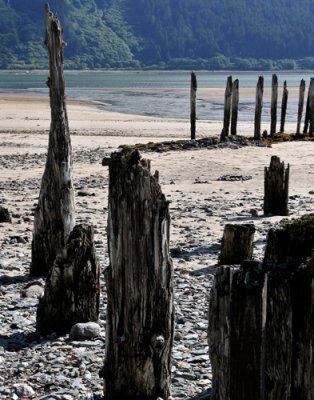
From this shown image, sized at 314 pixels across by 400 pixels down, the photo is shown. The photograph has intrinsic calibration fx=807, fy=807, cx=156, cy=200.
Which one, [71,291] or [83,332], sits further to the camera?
[71,291]

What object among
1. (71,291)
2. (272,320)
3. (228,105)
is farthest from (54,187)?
(228,105)

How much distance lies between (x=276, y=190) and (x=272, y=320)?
30.1 feet

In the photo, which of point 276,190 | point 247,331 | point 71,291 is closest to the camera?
point 247,331

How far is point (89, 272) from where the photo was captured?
736 centimetres

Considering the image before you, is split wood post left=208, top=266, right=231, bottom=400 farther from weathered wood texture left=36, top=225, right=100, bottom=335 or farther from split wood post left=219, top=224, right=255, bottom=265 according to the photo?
split wood post left=219, top=224, right=255, bottom=265

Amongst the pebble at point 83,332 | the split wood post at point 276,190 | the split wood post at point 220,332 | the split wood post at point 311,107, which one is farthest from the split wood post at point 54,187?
the split wood post at point 311,107

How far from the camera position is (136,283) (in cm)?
540

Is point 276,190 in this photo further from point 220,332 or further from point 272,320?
point 272,320

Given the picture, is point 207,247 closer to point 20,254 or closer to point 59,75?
point 20,254

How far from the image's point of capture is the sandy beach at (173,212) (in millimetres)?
6430

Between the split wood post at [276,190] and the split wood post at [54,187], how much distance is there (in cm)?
477

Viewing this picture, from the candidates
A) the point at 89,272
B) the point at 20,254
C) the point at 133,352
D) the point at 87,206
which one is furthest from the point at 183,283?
the point at 87,206

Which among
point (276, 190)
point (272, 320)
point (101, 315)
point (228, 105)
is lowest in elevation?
point (228, 105)

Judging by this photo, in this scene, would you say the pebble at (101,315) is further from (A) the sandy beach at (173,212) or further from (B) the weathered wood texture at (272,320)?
(B) the weathered wood texture at (272,320)
